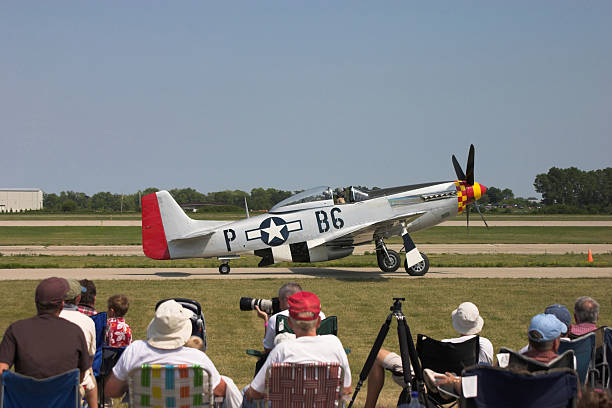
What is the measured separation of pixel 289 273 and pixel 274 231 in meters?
1.80

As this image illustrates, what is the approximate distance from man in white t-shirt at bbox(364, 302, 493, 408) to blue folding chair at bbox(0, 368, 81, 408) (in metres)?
2.53

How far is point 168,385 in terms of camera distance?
3811 millimetres

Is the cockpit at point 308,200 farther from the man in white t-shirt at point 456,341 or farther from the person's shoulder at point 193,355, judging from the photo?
the person's shoulder at point 193,355

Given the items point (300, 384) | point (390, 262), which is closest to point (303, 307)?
point (300, 384)

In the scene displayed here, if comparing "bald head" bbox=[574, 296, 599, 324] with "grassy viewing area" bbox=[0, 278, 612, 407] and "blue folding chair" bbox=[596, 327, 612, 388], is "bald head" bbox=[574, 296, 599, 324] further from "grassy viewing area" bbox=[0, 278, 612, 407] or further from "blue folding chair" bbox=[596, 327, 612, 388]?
"grassy viewing area" bbox=[0, 278, 612, 407]

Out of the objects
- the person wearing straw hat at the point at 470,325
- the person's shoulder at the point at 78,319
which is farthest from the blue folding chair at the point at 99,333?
the person wearing straw hat at the point at 470,325

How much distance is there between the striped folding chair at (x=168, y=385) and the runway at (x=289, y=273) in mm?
13717

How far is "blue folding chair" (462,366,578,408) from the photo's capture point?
3.79m

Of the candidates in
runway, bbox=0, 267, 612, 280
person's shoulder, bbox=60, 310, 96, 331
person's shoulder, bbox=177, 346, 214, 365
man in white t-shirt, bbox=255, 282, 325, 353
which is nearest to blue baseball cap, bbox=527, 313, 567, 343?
man in white t-shirt, bbox=255, 282, 325, 353

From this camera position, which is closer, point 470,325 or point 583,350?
point 583,350

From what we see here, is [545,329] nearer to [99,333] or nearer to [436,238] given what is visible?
[99,333]

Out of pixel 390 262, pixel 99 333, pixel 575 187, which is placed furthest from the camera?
pixel 575 187

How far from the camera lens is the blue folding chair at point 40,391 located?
13.0 ft

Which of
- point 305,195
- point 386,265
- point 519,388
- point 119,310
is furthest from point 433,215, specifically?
point 519,388
